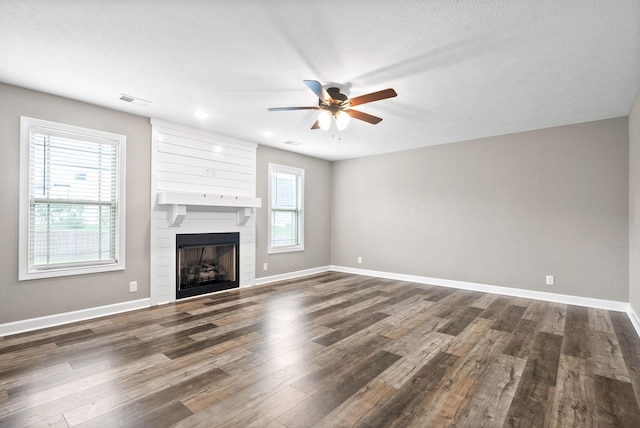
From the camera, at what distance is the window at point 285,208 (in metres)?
6.09

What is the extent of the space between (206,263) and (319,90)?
12.1 feet

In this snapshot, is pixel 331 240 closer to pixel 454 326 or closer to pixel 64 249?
pixel 454 326

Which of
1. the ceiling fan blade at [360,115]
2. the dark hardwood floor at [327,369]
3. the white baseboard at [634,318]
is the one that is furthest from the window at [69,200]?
the white baseboard at [634,318]

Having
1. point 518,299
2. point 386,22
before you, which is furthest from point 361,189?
point 386,22

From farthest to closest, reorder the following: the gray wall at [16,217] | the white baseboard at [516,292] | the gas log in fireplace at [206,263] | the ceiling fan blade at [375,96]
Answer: the gas log in fireplace at [206,263]
the white baseboard at [516,292]
the gray wall at [16,217]
the ceiling fan blade at [375,96]

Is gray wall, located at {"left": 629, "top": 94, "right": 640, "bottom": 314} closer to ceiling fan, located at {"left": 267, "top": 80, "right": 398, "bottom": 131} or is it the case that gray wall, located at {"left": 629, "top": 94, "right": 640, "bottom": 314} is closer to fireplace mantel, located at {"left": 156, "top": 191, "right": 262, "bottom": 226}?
ceiling fan, located at {"left": 267, "top": 80, "right": 398, "bottom": 131}

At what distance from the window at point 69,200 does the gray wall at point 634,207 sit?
6.05 metres

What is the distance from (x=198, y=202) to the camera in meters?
4.61

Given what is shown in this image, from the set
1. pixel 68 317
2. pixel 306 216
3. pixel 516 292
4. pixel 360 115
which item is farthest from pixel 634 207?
pixel 68 317

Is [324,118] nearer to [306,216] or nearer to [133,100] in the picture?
[133,100]

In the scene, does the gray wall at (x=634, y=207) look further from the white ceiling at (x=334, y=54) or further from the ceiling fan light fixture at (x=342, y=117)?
the ceiling fan light fixture at (x=342, y=117)

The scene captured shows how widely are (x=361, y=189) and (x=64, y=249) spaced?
510 centimetres

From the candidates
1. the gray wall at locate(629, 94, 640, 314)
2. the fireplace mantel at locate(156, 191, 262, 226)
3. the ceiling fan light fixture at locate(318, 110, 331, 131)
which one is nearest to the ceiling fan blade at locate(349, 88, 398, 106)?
the ceiling fan light fixture at locate(318, 110, 331, 131)

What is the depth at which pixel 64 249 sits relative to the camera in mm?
3646
